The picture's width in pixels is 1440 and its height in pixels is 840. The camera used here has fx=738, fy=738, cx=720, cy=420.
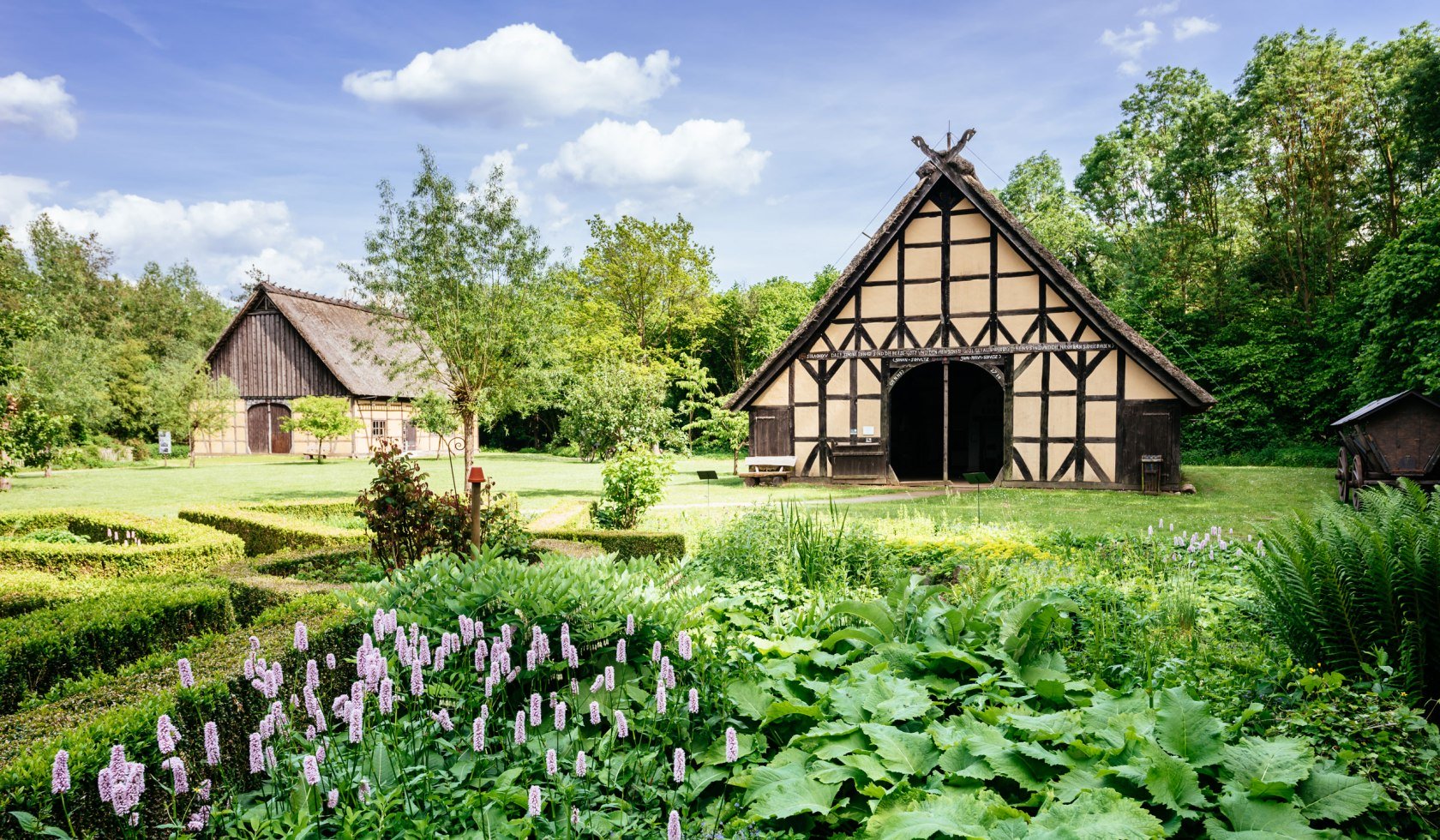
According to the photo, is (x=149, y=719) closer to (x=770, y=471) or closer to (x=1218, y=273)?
(x=770, y=471)

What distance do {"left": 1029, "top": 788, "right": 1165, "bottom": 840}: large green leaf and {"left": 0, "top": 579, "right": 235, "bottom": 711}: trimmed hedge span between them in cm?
550

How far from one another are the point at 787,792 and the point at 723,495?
1262 cm

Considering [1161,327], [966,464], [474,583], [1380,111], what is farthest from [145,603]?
[1380,111]

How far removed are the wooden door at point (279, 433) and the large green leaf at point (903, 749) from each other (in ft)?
120

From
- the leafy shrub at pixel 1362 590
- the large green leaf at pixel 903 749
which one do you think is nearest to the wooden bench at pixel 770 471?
the leafy shrub at pixel 1362 590

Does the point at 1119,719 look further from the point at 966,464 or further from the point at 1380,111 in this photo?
the point at 1380,111

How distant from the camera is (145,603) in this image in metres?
5.43

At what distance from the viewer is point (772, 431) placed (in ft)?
57.0

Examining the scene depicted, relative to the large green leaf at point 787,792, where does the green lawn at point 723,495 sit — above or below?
below

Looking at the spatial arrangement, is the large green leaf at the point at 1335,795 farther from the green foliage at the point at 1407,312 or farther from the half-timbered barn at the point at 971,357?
the green foliage at the point at 1407,312

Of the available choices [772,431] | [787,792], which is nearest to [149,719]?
[787,792]

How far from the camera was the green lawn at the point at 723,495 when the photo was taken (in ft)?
35.7

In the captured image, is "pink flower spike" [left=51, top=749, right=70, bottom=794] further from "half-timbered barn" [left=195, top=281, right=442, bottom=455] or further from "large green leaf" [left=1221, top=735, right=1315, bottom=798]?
"half-timbered barn" [left=195, top=281, right=442, bottom=455]

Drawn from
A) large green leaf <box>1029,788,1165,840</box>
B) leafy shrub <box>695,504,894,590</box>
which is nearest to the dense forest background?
leafy shrub <box>695,504,894,590</box>
